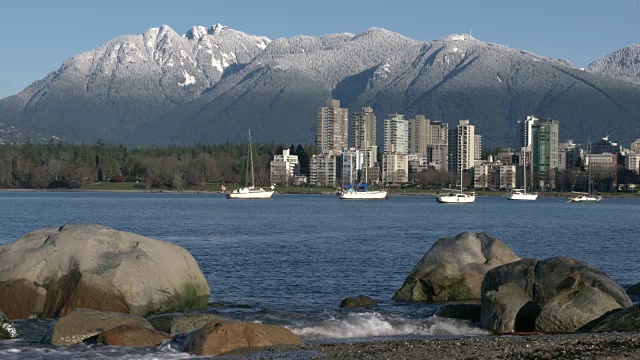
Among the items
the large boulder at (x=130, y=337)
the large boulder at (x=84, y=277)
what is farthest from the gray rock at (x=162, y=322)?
the large boulder at (x=130, y=337)

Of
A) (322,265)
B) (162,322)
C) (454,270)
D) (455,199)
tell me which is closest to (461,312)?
(454,270)

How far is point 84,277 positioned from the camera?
2803 cm

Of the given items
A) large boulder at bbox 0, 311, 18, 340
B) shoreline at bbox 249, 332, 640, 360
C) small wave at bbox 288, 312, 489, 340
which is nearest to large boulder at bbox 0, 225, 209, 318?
large boulder at bbox 0, 311, 18, 340

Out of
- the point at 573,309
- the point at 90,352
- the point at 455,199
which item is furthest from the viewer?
the point at 455,199

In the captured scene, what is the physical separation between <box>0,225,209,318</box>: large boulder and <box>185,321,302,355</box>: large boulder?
516 centimetres

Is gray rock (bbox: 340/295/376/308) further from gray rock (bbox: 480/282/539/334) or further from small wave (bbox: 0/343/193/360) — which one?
small wave (bbox: 0/343/193/360)

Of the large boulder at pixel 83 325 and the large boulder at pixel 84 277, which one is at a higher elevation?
the large boulder at pixel 84 277

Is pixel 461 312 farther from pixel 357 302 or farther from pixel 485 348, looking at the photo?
pixel 485 348

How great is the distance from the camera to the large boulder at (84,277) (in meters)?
28.0

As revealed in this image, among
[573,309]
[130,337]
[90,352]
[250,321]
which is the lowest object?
[250,321]

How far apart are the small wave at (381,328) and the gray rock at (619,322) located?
296 cm

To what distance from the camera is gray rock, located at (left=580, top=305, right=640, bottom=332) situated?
24.4 meters

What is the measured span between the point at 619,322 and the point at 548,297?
10.2 ft

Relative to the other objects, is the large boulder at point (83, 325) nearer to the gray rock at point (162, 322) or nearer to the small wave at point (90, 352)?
the small wave at point (90, 352)
